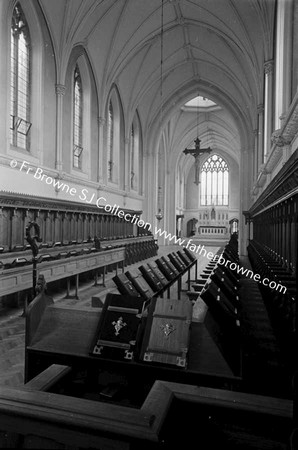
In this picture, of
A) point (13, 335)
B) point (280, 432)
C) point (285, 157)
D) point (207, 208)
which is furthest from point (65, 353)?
point (207, 208)

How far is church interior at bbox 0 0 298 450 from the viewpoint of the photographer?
4.40 ft

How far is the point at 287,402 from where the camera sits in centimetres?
129

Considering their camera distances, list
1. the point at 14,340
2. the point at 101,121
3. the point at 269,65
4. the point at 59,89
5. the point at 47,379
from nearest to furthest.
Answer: the point at 47,379
the point at 14,340
the point at 269,65
the point at 59,89
the point at 101,121

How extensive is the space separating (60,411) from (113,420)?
19cm

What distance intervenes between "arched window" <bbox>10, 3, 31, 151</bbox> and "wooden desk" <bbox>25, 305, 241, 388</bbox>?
8973 millimetres

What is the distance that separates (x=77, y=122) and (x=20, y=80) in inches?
145

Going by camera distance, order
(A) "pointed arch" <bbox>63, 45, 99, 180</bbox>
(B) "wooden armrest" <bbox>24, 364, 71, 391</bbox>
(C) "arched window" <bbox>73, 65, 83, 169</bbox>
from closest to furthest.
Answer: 1. (B) "wooden armrest" <bbox>24, 364, 71, 391</bbox>
2. (A) "pointed arch" <bbox>63, 45, 99, 180</bbox>
3. (C) "arched window" <bbox>73, 65, 83, 169</bbox>

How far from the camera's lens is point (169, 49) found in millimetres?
17266

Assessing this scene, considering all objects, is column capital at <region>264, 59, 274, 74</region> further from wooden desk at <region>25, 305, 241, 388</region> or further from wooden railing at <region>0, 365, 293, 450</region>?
wooden railing at <region>0, 365, 293, 450</region>

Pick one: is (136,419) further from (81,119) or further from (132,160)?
(132,160)

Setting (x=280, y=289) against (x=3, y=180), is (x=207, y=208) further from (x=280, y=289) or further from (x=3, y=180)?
(x=280, y=289)

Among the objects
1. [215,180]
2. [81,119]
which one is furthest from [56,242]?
[215,180]

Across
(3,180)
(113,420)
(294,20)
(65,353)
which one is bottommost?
(65,353)

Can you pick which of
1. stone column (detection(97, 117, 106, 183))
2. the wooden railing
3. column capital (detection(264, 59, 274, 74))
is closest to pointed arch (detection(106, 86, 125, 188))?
stone column (detection(97, 117, 106, 183))
